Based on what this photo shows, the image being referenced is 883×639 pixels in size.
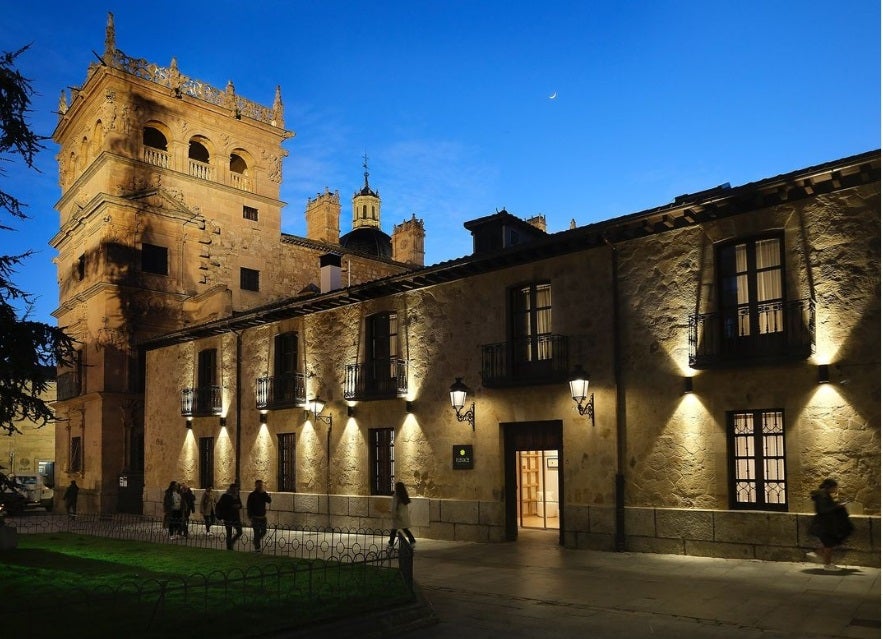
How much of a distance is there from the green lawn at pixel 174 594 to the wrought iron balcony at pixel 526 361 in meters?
6.83

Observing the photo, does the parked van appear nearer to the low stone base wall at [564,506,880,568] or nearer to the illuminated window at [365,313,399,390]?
the illuminated window at [365,313,399,390]

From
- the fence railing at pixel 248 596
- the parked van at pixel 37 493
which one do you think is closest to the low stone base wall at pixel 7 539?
the fence railing at pixel 248 596

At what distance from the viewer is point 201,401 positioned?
95.3ft

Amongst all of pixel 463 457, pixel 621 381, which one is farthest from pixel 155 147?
pixel 621 381

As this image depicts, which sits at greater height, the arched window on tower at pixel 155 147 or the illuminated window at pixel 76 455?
the arched window on tower at pixel 155 147

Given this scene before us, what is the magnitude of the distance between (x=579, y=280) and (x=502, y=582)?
24.9 feet

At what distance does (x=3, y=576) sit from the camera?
13.9 metres

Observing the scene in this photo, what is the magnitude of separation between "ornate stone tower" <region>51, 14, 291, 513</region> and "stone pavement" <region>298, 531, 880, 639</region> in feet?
74.9

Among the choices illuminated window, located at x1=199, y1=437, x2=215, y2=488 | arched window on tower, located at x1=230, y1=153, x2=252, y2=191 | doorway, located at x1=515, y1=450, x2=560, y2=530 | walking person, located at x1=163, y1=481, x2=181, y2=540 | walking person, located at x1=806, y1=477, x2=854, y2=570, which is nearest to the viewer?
walking person, located at x1=806, y1=477, x2=854, y2=570

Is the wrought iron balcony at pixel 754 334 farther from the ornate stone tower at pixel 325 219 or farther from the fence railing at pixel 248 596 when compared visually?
the ornate stone tower at pixel 325 219

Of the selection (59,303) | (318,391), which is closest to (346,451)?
(318,391)

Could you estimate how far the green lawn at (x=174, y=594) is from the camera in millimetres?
9219

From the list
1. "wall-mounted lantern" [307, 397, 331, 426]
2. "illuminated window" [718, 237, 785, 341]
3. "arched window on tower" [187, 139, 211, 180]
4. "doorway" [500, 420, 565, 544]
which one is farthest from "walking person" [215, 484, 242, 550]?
"arched window on tower" [187, 139, 211, 180]

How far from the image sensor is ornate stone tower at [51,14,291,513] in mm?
35156
